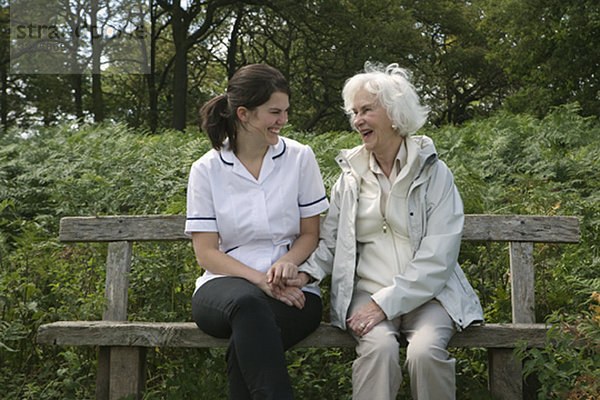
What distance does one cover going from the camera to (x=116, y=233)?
365cm

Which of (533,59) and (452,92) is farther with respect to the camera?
(452,92)

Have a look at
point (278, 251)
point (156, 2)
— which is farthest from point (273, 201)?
point (156, 2)

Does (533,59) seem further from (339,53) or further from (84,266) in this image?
(84,266)

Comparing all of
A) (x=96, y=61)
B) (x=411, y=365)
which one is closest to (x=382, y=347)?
(x=411, y=365)

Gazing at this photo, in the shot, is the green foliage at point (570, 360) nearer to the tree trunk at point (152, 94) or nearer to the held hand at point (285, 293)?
the held hand at point (285, 293)

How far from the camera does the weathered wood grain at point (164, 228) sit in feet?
11.5

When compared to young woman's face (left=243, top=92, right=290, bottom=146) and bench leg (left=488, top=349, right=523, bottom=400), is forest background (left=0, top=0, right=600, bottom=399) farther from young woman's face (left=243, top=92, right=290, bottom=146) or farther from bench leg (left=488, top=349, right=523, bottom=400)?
young woman's face (left=243, top=92, right=290, bottom=146)

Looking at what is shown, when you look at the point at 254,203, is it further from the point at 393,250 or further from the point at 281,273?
the point at 393,250

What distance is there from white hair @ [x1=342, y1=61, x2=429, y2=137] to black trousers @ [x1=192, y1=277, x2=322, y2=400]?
99 cm

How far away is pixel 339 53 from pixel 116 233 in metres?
17.5

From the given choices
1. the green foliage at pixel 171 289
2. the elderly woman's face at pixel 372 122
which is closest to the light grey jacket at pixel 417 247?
the elderly woman's face at pixel 372 122

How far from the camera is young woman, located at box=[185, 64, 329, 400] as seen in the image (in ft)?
9.95

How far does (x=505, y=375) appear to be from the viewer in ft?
10.5

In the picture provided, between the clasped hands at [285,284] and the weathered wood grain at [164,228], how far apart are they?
79 centimetres
